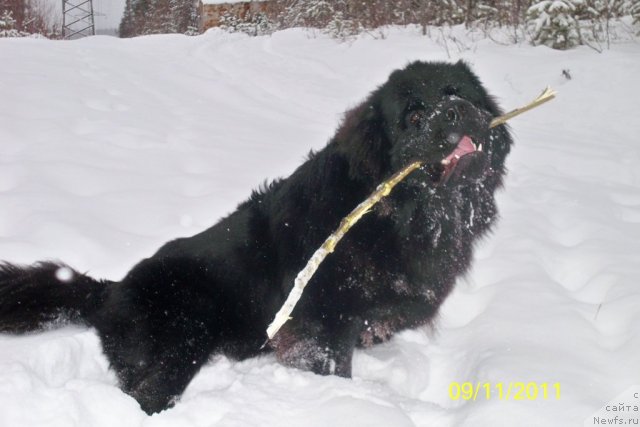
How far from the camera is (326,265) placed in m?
2.91

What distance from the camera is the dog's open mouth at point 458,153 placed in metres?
2.69

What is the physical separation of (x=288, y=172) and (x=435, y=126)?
3.17 meters

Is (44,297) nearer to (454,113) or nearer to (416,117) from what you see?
(416,117)

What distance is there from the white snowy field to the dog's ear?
2.25ft

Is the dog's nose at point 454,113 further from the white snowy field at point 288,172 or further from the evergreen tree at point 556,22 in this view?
the evergreen tree at point 556,22

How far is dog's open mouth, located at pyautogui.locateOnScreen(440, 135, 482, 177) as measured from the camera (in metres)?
2.69

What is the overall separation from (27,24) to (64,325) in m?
29.3

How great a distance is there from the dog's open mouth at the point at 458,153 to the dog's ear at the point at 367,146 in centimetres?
29
